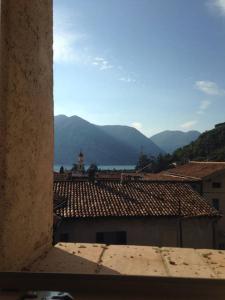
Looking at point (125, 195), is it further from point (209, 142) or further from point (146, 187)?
point (209, 142)

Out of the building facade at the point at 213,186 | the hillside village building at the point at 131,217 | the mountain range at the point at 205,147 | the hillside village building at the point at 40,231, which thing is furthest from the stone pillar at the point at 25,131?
the mountain range at the point at 205,147

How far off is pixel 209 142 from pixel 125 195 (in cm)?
4576

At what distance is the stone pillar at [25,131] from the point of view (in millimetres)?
1810

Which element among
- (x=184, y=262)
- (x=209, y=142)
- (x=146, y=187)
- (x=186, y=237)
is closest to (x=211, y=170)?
(x=146, y=187)

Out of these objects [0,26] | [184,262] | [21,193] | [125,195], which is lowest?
[125,195]

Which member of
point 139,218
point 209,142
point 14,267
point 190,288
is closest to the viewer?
point 190,288

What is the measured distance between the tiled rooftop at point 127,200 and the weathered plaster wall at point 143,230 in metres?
0.35

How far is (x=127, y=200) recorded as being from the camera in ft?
65.6

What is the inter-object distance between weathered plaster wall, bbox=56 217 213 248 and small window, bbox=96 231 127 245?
0.17 meters

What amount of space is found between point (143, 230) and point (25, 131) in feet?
56.4

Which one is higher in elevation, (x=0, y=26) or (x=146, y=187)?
(x=0, y=26)

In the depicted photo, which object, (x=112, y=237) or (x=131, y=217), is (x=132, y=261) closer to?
(x=131, y=217)

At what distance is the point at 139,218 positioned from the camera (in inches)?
731

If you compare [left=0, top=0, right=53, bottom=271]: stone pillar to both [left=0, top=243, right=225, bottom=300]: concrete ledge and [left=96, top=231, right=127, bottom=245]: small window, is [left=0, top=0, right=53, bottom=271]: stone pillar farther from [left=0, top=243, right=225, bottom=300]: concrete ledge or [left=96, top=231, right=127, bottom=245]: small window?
[left=96, top=231, right=127, bottom=245]: small window
